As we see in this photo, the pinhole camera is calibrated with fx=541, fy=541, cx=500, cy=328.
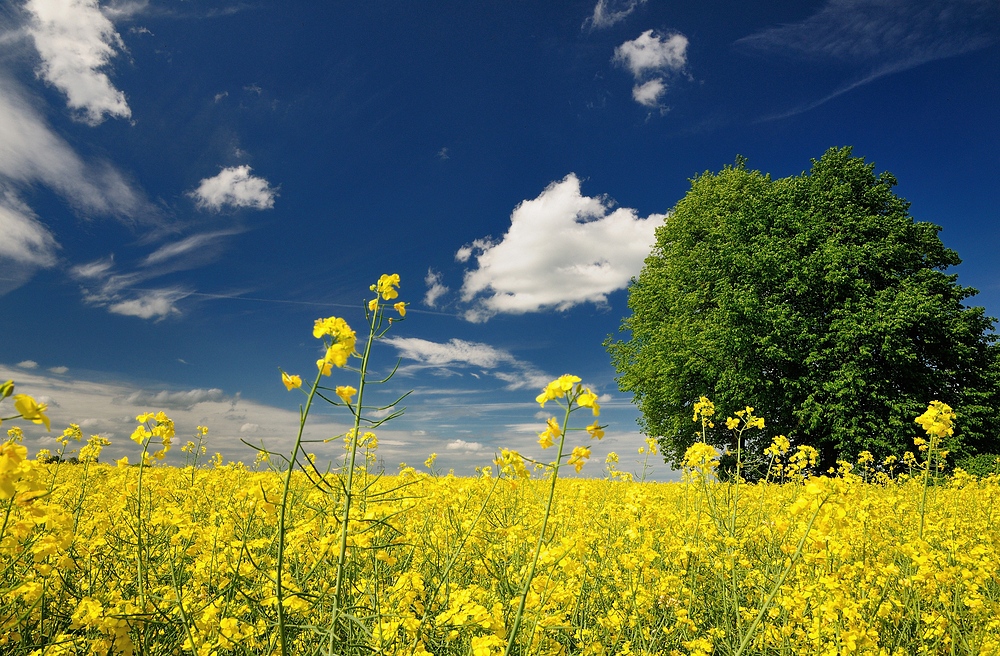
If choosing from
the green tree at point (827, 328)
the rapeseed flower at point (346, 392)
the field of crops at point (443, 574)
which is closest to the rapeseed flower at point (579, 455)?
the field of crops at point (443, 574)

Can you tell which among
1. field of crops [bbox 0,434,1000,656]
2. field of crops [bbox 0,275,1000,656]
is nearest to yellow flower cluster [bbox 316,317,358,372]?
field of crops [bbox 0,275,1000,656]

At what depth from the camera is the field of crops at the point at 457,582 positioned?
225 cm

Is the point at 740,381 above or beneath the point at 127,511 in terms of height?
above

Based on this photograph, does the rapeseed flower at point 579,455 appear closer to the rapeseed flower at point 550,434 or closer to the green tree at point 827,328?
the rapeseed flower at point 550,434

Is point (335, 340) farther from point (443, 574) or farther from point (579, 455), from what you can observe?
point (443, 574)

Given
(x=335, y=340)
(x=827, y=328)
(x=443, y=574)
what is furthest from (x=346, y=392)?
(x=827, y=328)

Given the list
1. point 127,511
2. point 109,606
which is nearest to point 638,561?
point 109,606

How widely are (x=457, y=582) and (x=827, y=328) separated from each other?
15.0 m

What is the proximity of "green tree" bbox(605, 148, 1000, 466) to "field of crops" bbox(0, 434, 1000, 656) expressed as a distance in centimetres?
985

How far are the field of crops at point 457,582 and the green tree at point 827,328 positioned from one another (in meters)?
9.85

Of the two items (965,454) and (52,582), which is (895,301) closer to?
(965,454)

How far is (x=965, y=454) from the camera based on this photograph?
13.3 m

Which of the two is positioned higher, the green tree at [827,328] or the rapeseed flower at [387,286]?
the green tree at [827,328]

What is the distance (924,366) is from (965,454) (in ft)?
8.92
